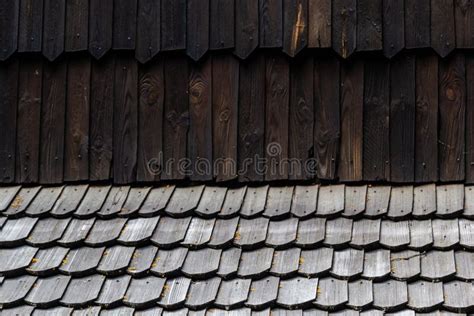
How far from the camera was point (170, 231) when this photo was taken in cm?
529

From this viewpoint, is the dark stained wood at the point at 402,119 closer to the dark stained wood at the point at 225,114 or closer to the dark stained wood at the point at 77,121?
the dark stained wood at the point at 225,114

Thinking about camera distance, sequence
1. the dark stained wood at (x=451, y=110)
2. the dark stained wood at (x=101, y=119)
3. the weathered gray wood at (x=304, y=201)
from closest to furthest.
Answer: the weathered gray wood at (x=304, y=201) < the dark stained wood at (x=451, y=110) < the dark stained wood at (x=101, y=119)

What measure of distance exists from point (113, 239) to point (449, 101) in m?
2.09

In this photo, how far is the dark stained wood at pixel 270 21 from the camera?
18.3 feet

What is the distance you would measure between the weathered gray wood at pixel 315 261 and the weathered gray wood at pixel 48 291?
49.9 inches

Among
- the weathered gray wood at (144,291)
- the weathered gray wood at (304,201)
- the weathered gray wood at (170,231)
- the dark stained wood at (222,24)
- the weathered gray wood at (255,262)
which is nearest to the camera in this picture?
the weathered gray wood at (144,291)

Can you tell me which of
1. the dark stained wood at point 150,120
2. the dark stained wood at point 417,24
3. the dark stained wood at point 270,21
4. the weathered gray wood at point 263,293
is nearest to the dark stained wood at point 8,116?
the dark stained wood at point 150,120

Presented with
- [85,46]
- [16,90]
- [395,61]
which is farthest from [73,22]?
[395,61]

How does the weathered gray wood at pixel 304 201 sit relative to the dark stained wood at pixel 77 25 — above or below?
below

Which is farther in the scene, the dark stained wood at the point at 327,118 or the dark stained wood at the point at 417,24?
the dark stained wood at the point at 327,118

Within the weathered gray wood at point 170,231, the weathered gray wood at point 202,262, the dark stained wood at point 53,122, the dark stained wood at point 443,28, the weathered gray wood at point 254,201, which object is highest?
the dark stained wood at point 443,28

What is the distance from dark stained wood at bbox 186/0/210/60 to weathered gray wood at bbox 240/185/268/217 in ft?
2.88

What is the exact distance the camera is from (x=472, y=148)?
540 centimetres

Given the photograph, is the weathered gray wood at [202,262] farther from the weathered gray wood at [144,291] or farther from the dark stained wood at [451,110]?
the dark stained wood at [451,110]
